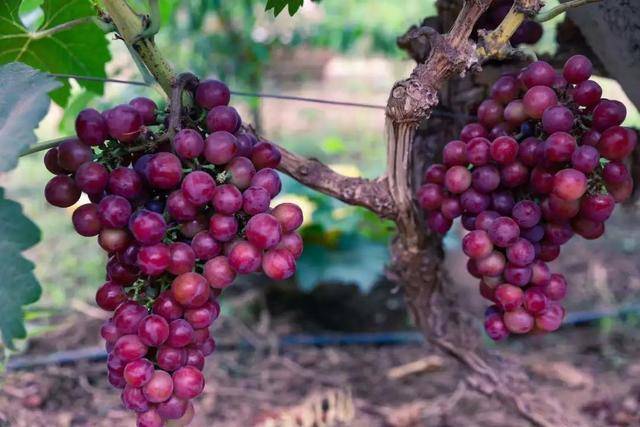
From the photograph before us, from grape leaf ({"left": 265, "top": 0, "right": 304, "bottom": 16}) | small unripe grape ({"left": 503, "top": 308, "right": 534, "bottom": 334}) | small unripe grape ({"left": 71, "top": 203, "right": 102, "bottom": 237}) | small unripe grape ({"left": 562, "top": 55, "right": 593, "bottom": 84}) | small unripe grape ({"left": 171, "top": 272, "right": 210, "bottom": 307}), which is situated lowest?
small unripe grape ({"left": 171, "top": 272, "right": 210, "bottom": 307})

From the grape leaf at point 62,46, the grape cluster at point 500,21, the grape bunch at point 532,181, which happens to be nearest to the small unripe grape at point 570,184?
the grape bunch at point 532,181

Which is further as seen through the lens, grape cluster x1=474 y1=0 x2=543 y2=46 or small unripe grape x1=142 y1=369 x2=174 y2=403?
grape cluster x1=474 y1=0 x2=543 y2=46

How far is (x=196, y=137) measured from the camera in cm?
64

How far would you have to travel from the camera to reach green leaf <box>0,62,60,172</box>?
0.53 m

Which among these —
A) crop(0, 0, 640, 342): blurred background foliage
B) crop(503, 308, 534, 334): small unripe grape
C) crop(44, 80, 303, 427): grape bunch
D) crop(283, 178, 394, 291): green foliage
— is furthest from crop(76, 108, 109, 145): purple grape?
crop(283, 178, 394, 291): green foliage

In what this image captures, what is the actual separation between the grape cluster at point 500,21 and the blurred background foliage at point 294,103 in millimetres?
202

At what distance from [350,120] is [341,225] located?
8.43 feet

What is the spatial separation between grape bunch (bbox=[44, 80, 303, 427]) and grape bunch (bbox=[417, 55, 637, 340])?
23 centimetres

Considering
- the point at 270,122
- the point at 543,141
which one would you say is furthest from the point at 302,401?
the point at 270,122

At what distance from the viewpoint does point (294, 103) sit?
523 centimetres

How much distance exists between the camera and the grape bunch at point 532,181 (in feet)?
2.36

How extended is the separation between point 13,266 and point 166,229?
0.13 metres

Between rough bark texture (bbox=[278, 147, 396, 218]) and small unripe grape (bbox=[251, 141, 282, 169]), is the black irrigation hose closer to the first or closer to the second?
rough bark texture (bbox=[278, 147, 396, 218])

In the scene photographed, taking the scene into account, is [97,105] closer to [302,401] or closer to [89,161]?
[302,401]
